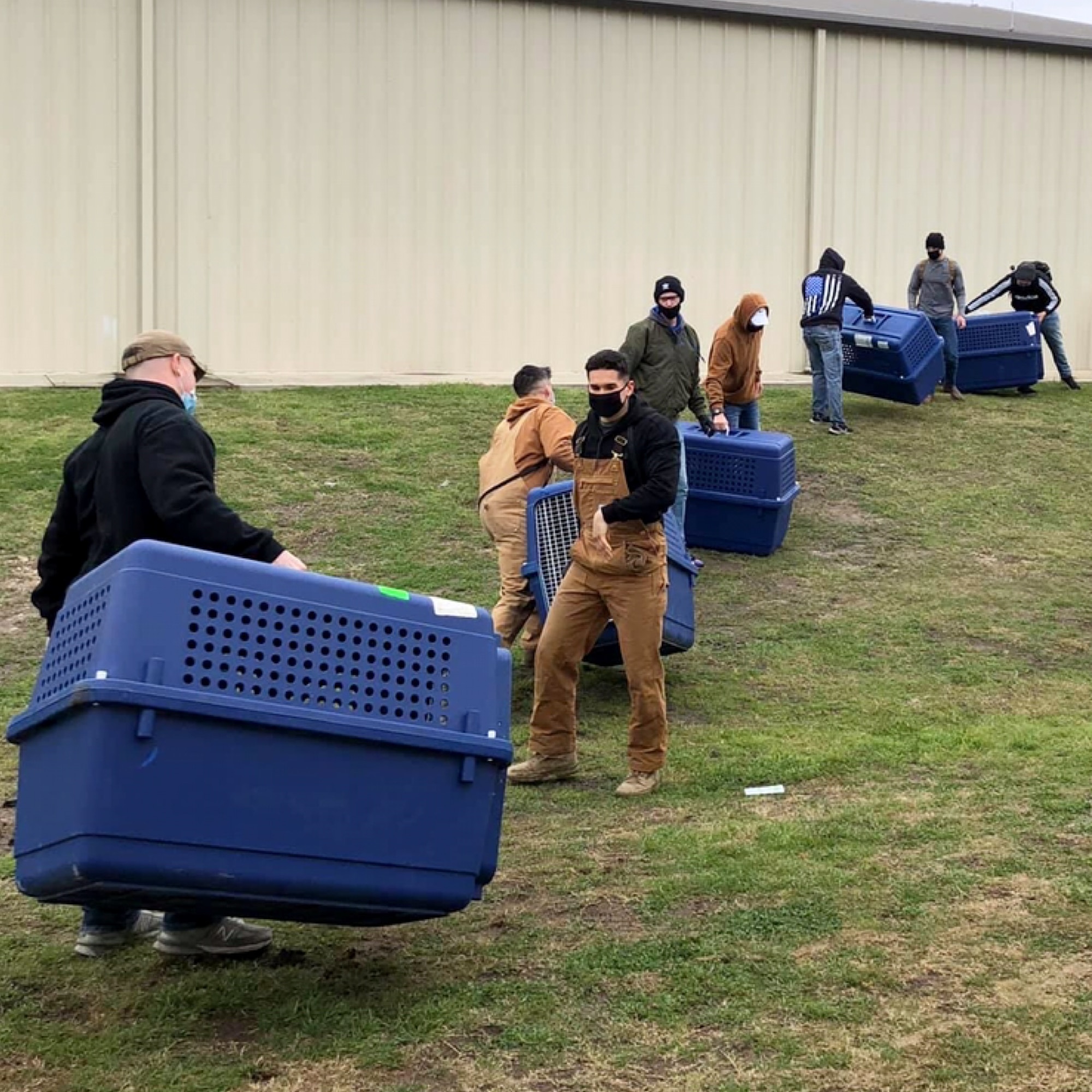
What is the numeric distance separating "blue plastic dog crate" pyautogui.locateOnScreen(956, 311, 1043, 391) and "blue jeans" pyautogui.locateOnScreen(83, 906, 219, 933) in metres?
13.4

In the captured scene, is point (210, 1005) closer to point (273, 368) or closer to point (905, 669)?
point (905, 669)

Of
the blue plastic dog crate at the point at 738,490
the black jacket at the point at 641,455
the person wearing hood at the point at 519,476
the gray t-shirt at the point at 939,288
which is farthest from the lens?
the gray t-shirt at the point at 939,288

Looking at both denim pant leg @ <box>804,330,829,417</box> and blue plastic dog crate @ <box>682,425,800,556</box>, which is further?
denim pant leg @ <box>804,330,829,417</box>

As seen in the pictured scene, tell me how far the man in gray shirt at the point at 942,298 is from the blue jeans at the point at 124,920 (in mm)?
12822

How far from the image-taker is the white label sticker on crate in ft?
13.8

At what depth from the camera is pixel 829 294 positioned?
14031 millimetres

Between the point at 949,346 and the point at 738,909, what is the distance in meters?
12.6

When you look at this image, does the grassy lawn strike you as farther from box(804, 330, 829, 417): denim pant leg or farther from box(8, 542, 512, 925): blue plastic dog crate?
box(804, 330, 829, 417): denim pant leg

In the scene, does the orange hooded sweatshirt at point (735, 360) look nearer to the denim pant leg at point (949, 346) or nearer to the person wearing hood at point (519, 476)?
the person wearing hood at point (519, 476)

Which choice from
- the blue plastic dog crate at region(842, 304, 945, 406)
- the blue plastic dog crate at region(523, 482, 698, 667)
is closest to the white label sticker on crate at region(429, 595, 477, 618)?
the blue plastic dog crate at region(523, 482, 698, 667)

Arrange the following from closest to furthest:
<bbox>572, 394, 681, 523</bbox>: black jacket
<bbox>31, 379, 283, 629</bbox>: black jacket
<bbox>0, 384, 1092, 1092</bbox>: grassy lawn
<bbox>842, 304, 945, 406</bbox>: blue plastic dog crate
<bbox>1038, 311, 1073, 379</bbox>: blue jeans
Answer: <bbox>0, 384, 1092, 1092</bbox>: grassy lawn
<bbox>31, 379, 283, 629</bbox>: black jacket
<bbox>572, 394, 681, 523</bbox>: black jacket
<bbox>842, 304, 945, 406</bbox>: blue plastic dog crate
<bbox>1038, 311, 1073, 379</bbox>: blue jeans

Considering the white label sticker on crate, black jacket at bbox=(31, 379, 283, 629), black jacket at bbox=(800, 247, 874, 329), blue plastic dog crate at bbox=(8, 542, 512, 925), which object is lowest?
blue plastic dog crate at bbox=(8, 542, 512, 925)

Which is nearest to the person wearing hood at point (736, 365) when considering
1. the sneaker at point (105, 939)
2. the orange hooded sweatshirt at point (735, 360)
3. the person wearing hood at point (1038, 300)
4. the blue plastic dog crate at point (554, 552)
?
the orange hooded sweatshirt at point (735, 360)

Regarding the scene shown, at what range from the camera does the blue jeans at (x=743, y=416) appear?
1182cm
